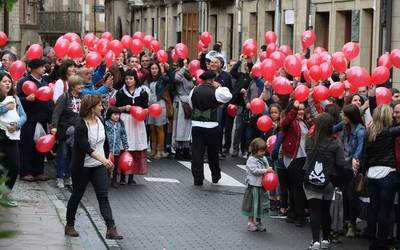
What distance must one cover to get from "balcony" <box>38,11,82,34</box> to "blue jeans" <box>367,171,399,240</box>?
5170cm

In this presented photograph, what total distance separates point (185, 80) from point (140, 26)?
112 ft

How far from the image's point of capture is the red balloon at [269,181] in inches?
464

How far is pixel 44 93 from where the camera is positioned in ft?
49.9

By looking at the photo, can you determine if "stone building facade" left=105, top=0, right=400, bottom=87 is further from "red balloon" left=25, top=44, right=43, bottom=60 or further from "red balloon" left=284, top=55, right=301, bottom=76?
"red balloon" left=25, top=44, right=43, bottom=60

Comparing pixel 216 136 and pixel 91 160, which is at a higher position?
pixel 91 160

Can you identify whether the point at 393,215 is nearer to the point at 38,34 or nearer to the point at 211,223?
the point at 211,223

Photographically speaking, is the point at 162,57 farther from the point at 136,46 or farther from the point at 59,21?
the point at 59,21

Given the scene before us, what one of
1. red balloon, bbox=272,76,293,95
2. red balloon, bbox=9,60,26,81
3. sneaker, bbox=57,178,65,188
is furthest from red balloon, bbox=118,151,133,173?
red balloon, bbox=272,76,293,95

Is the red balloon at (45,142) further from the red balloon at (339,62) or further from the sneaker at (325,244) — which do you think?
the sneaker at (325,244)

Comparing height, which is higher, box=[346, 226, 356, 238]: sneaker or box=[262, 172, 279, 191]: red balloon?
box=[262, 172, 279, 191]: red balloon

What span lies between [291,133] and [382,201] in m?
2.11

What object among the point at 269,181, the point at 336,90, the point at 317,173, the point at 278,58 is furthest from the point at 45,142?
the point at 317,173

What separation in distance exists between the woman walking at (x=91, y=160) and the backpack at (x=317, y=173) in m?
1.95

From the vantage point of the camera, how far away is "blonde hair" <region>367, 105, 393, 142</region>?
34.3ft
